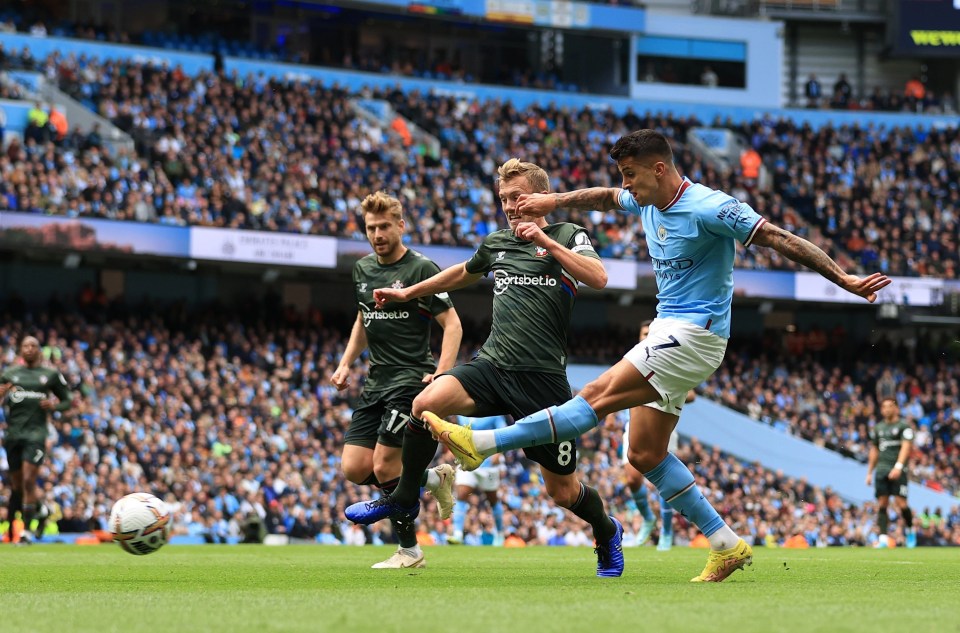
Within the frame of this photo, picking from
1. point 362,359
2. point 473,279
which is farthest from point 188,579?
point 362,359

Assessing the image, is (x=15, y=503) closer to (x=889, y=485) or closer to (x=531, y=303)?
(x=531, y=303)

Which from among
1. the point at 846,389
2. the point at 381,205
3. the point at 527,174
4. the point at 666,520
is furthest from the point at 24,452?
the point at 846,389

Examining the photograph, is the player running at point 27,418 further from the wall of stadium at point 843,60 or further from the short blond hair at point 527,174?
the wall of stadium at point 843,60

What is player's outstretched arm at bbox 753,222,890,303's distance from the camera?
273 inches

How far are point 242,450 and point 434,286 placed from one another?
17.0 m

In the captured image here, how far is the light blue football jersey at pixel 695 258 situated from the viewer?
7.48 meters

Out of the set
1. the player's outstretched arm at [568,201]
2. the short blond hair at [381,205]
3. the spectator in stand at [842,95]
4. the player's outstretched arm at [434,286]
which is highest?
the spectator in stand at [842,95]

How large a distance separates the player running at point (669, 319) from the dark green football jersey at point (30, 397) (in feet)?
32.5

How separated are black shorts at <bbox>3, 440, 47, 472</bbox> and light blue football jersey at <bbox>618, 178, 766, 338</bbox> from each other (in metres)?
10.3

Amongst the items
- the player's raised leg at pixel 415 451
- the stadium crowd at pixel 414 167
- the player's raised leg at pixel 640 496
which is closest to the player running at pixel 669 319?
the player's raised leg at pixel 415 451

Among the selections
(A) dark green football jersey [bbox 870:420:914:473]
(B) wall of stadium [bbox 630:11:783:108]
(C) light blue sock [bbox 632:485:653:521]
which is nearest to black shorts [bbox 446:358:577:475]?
(C) light blue sock [bbox 632:485:653:521]

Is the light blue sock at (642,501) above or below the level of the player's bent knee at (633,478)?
below

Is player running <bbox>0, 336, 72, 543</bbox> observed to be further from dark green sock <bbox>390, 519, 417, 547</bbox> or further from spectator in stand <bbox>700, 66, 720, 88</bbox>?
spectator in stand <bbox>700, 66, 720, 88</bbox>

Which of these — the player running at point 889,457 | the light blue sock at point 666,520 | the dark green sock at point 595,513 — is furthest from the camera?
the player running at point 889,457
